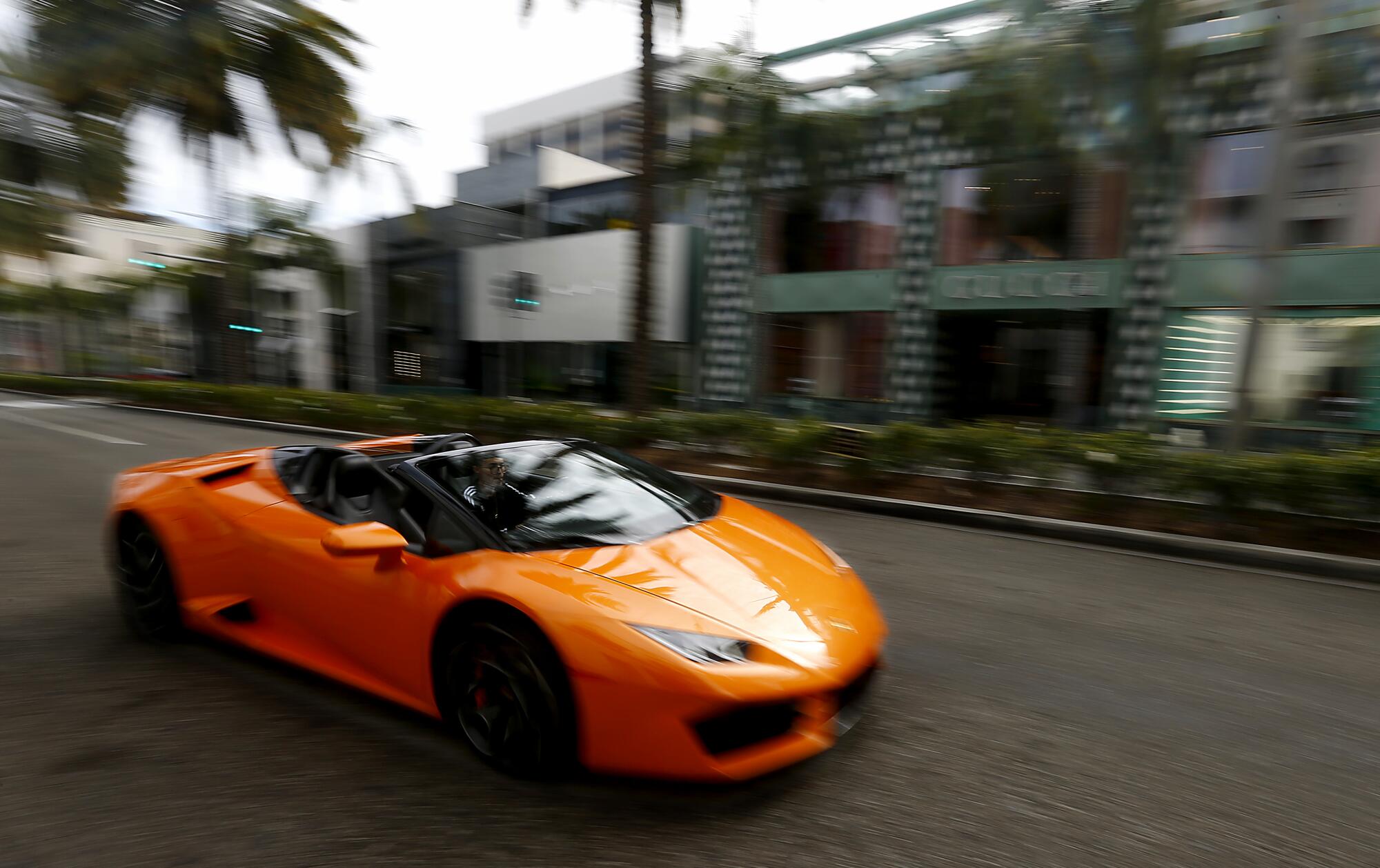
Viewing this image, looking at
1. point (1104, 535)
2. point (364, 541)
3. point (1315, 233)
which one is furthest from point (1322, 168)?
point (364, 541)

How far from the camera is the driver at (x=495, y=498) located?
10.5 ft

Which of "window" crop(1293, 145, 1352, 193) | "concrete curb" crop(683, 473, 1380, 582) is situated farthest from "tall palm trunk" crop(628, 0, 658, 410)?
"window" crop(1293, 145, 1352, 193)

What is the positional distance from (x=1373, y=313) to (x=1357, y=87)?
3580 millimetres

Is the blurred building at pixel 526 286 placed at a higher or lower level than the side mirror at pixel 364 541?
higher

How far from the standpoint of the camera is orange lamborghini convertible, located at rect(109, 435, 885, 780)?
2535 millimetres

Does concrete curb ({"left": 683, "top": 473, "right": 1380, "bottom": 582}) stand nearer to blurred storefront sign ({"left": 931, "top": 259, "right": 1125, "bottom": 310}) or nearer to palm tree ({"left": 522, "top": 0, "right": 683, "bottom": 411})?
palm tree ({"left": 522, "top": 0, "right": 683, "bottom": 411})

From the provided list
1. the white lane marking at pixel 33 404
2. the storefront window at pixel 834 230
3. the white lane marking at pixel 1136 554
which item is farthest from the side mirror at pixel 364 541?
the white lane marking at pixel 33 404

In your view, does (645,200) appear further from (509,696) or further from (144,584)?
(509,696)

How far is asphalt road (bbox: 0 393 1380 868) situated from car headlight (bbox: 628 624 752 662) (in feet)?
1.76

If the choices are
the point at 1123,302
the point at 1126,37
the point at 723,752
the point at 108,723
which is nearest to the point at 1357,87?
the point at 1123,302

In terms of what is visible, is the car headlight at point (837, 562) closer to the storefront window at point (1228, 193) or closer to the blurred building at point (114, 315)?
the storefront window at point (1228, 193)

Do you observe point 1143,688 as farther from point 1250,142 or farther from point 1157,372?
point 1250,142

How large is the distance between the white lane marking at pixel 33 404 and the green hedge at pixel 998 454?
717 inches

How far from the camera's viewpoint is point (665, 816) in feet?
8.44
